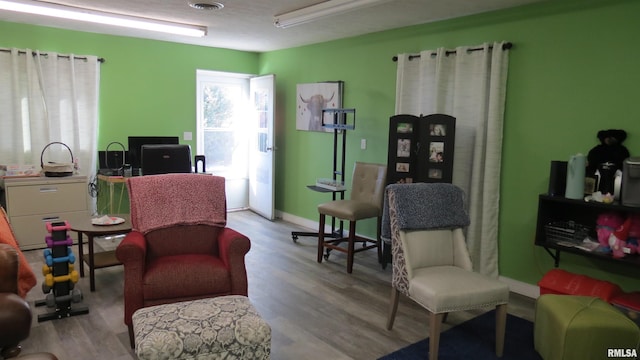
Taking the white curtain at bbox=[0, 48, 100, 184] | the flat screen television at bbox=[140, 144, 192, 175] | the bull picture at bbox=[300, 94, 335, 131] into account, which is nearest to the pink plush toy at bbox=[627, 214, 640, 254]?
the bull picture at bbox=[300, 94, 335, 131]

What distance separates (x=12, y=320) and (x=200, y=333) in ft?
3.45

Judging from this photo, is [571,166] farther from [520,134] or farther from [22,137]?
[22,137]

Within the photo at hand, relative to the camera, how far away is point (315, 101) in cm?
573

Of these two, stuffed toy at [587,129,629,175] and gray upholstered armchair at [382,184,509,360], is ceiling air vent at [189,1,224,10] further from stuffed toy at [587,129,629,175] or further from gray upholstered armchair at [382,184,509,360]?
stuffed toy at [587,129,629,175]

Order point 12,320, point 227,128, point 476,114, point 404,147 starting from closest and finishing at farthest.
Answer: point 12,320 < point 476,114 < point 404,147 < point 227,128

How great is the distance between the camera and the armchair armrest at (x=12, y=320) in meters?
2.28

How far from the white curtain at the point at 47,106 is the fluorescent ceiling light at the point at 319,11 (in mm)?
2546

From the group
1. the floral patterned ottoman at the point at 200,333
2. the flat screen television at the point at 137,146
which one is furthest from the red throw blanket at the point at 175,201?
the flat screen television at the point at 137,146

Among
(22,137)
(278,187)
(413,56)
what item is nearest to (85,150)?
→ (22,137)

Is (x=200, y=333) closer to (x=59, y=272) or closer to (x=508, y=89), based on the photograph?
(x=59, y=272)

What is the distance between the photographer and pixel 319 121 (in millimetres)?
5691

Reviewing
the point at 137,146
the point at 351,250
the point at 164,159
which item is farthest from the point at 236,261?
the point at 137,146

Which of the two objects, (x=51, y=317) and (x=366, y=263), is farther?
(x=366, y=263)

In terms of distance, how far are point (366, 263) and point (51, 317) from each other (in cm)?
277
